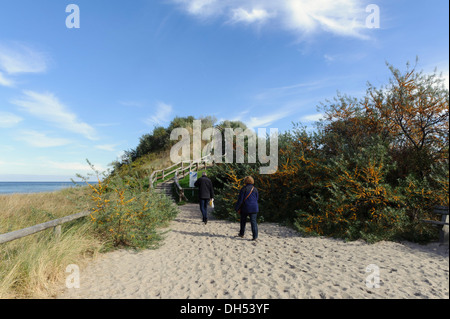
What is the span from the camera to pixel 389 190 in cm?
675

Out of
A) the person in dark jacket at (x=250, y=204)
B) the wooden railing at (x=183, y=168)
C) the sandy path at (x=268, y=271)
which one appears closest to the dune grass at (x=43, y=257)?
the sandy path at (x=268, y=271)

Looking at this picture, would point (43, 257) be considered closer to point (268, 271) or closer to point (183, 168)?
point (268, 271)

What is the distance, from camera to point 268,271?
4.71 m

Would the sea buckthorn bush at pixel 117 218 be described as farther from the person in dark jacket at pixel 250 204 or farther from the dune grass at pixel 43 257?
the person in dark jacket at pixel 250 204

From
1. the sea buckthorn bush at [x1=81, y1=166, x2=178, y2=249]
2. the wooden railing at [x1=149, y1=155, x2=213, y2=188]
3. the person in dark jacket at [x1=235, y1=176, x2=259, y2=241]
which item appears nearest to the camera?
the sea buckthorn bush at [x1=81, y1=166, x2=178, y2=249]

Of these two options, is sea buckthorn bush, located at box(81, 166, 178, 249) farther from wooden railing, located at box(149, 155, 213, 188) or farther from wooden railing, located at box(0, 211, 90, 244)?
wooden railing, located at box(149, 155, 213, 188)

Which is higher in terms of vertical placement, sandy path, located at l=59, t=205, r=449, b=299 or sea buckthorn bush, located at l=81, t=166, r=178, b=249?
sea buckthorn bush, located at l=81, t=166, r=178, b=249

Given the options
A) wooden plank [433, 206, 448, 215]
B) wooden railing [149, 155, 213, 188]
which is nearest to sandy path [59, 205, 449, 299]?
wooden plank [433, 206, 448, 215]

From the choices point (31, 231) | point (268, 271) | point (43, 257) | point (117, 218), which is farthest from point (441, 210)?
point (31, 231)

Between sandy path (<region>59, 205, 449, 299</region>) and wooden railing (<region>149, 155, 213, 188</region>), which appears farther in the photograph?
wooden railing (<region>149, 155, 213, 188</region>)

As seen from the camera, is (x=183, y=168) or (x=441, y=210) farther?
(x=183, y=168)

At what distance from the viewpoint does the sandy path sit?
12.8ft

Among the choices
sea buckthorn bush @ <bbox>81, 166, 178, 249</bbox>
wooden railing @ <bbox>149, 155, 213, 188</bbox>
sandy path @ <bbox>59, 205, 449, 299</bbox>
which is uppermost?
wooden railing @ <bbox>149, 155, 213, 188</bbox>

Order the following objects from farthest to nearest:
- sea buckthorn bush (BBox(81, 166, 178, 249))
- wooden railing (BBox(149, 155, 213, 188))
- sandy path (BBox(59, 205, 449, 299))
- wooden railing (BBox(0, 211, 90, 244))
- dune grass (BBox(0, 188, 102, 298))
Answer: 1. wooden railing (BBox(149, 155, 213, 188))
2. sea buckthorn bush (BBox(81, 166, 178, 249))
3. wooden railing (BBox(0, 211, 90, 244))
4. dune grass (BBox(0, 188, 102, 298))
5. sandy path (BBox(59, 205, 449, 299))
